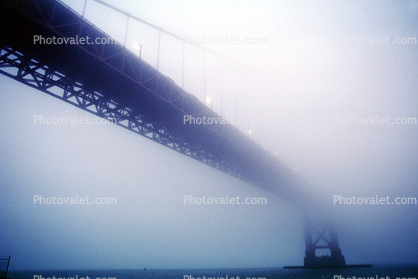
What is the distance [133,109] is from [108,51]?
4053mm

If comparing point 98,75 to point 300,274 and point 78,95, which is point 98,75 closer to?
point 78,95

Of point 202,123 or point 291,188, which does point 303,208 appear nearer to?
point 291,188

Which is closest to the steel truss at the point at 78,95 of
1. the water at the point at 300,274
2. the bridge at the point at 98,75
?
the bridge at the point at 98,75

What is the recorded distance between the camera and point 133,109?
14.6m

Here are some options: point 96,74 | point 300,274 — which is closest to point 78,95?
point 96,74

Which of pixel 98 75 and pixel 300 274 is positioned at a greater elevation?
pixel 98 75

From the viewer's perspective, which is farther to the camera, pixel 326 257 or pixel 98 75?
pixel 326 257

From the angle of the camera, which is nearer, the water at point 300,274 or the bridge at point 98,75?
the bridge at point 98,75

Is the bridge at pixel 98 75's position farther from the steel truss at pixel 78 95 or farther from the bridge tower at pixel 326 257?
the bridge tower at pixel 326 257

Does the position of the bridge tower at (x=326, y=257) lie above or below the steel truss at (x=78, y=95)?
below

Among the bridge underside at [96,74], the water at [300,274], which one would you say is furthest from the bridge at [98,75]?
the water at [300,274]

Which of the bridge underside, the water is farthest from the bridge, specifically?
the water

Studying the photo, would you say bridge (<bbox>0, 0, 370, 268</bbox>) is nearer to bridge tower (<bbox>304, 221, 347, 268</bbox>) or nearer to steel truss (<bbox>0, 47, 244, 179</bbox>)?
steel truss (<bbox>0, 47, 244, 179</bbox>)

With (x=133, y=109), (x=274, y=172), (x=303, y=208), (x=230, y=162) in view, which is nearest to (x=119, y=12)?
(x=133, y=109)
